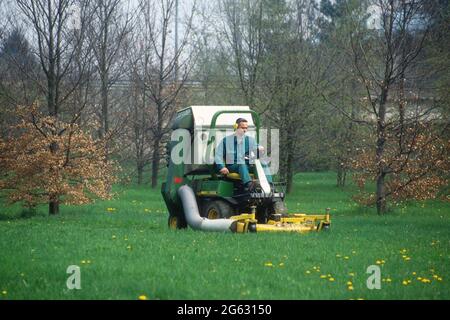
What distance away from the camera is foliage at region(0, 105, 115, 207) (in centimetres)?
2003

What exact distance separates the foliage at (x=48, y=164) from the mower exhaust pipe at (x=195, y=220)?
5937mm

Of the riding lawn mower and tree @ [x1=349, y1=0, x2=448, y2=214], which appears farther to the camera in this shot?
tree @ [x1=349, y1=0, x2=448, y2=214]

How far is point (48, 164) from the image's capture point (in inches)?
786

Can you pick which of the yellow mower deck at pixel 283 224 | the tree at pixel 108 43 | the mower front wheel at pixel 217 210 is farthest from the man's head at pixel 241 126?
the tree at pixel 108 43

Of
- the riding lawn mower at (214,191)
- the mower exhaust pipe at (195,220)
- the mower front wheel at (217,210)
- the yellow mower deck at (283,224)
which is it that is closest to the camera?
the yellow mower deck at (283,224)

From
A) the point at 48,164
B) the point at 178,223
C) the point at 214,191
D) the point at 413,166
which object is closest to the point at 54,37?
the point at 48,164

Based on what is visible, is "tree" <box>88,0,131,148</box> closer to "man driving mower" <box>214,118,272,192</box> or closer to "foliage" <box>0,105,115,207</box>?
"foliage" <box>0,105,115,207</box>

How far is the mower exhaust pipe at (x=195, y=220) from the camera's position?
13617 millimetres

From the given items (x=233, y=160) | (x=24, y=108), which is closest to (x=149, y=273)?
(x=233, y=160)

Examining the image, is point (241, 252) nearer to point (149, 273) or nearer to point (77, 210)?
point (149, 273)

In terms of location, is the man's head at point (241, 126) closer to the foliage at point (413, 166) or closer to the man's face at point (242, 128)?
the man's face at point (242, 128)

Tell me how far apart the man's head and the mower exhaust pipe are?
1.75 m

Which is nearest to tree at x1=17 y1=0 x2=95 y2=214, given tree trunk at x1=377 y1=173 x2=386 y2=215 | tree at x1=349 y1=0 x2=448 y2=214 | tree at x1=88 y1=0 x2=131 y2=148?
tree at x1=88 y1=0 x2=131 y2=148

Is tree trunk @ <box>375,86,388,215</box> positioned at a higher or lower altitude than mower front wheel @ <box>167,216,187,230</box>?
higher
